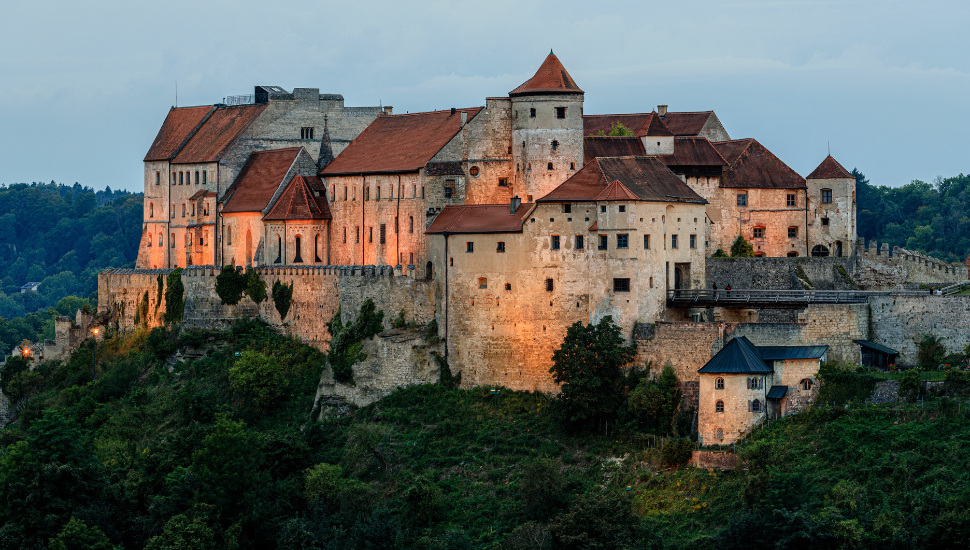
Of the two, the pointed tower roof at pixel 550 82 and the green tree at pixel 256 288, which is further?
the green tree at pixel 256 288

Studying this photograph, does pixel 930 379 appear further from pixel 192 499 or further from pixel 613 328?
pixel 192 499

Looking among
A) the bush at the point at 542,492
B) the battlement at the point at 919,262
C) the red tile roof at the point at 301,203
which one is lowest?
the bush at the point at 542,492

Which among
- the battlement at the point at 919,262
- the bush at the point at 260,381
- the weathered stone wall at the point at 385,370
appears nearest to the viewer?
the weathered stone wall at the point at 385,370

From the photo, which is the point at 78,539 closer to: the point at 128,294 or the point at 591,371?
the point at 591,371

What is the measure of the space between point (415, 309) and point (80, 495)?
70.2 feet

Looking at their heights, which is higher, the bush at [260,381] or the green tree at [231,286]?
the green tree at [231,286]

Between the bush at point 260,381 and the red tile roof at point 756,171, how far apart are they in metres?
29.7

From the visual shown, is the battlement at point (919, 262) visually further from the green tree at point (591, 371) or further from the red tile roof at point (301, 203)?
the red tile roof at point (301, 203)

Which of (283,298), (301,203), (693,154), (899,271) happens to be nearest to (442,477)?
(283,298)

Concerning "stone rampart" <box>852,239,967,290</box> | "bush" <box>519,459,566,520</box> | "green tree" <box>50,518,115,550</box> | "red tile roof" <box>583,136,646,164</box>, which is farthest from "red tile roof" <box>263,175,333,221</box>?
"stone rampart" <box>852,239,967,290</box>

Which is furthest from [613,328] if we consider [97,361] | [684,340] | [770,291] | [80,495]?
[97,361]

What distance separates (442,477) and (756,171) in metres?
30.7

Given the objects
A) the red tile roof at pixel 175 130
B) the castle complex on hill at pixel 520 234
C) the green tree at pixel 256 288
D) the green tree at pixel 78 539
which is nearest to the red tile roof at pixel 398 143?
the castle complex on hill at pixel 520 234

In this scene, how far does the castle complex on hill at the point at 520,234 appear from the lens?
7756 centimetres
